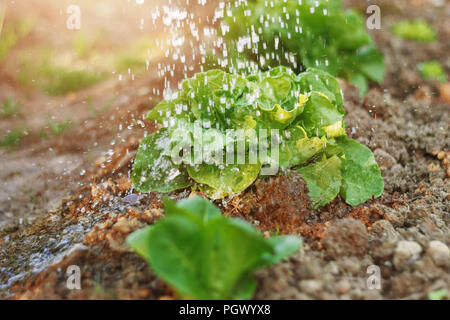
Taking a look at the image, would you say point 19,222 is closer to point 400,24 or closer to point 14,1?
point 14,1

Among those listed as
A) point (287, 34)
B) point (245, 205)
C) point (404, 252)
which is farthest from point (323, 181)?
point (287, 34)

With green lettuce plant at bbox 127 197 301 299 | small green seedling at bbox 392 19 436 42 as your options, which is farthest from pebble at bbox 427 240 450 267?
small green seedling at bbox 392 19 436 42

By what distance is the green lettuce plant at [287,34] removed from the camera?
11.7 feet

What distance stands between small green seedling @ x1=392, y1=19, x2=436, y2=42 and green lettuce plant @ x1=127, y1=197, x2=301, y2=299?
4.71m

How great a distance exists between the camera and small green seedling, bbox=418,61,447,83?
4.61 metres

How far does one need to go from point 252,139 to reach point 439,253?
3.61 ft

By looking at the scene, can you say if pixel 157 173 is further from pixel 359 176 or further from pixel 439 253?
pixel 439 253

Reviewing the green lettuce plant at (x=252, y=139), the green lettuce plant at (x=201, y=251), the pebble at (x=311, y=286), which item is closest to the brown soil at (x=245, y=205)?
the pebble at (x=311, y=286)

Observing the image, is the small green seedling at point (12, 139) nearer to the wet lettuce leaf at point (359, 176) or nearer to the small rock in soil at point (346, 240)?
the wet lettuce leaf at point (359, 176)

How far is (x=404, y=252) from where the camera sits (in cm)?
198

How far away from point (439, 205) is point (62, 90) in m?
4.04

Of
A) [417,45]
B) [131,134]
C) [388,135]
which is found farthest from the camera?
[417,45]
